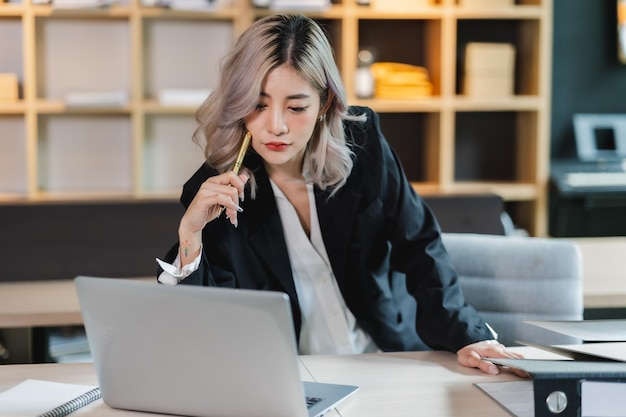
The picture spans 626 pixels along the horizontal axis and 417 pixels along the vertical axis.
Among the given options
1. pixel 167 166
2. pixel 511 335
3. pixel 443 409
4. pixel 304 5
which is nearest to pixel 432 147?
pixel 304 5

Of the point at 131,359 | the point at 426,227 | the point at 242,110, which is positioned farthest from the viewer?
the point at 426,227

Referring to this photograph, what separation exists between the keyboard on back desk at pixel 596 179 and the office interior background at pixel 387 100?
49 mm

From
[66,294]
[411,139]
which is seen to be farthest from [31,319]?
[411,139]

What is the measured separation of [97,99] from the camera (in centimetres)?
432

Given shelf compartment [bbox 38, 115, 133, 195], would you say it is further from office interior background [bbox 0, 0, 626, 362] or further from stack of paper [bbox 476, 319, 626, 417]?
stack of paper [bbox 476, 319, 626, 417]

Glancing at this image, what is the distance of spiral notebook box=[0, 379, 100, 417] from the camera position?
1.37 metres

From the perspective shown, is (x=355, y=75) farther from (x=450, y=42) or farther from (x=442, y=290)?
(x=442, y=290)

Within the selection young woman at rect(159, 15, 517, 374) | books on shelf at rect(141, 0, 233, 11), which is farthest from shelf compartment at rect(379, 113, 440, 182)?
young woman at rect(159, 15, 517, 374)

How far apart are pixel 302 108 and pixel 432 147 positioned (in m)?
3.01

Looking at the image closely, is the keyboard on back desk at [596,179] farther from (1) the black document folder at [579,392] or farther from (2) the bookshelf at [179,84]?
(1) the black document folder at [579,392]

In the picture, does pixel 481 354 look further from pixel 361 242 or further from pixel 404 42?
pixel 404 42

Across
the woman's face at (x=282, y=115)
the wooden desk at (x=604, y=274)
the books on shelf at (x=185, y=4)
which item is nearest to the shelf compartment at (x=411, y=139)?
the books on shelf at (x=185, y=4)

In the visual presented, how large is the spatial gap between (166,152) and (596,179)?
2258 millimetres

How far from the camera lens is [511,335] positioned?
6.80ft
